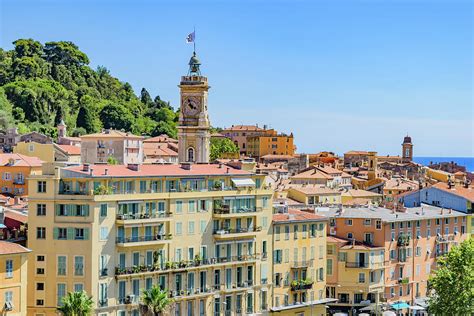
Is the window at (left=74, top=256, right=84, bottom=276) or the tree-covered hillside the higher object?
the tree-covered hillside

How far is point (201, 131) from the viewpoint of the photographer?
109375 millimetres

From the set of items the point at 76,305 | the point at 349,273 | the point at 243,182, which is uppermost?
the point at 243,182

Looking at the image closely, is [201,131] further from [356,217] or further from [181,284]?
[181,284]

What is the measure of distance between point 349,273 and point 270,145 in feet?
369

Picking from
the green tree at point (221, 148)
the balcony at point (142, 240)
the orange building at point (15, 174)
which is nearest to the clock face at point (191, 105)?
the orange building at point (15, 174)

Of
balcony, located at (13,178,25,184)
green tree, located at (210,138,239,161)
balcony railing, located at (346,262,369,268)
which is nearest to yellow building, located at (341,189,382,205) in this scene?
balcony railing, located at (346,262,369,268)

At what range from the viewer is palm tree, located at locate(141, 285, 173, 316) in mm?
58531

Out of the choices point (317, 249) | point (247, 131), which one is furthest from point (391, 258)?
point (247, 131)

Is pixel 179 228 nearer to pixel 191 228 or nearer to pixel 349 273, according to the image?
pixel 191 228

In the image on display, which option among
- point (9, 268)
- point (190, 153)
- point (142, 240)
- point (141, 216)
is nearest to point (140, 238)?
point (142, 240)

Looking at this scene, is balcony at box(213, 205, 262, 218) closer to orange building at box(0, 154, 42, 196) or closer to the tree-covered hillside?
orange building at box(0, 154, 42, 196)

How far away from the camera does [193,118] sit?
110 meters

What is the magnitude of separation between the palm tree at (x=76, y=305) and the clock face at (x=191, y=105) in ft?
184

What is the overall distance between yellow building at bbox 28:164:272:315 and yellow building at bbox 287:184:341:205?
3266 cm
